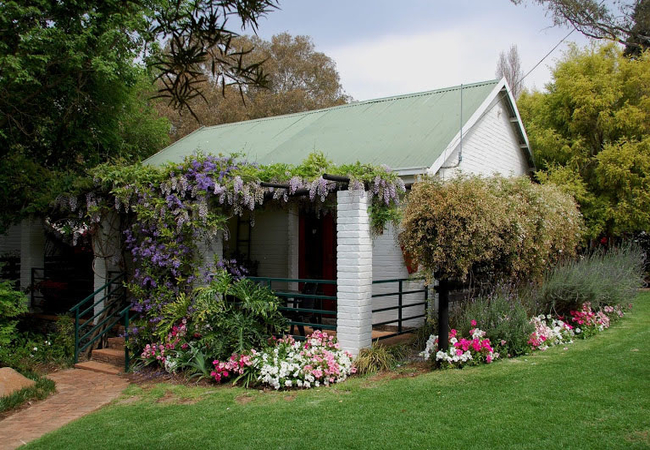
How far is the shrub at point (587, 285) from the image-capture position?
835 centimetres

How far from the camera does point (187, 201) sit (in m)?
7.89

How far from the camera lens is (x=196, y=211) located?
777cm

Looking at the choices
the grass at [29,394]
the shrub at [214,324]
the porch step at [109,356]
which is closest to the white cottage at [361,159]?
the shrub at [214,324]

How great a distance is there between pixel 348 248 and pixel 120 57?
6.34 m

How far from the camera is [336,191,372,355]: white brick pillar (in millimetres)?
6891

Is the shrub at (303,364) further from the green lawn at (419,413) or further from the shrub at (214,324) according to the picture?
the shrub at (214,324)

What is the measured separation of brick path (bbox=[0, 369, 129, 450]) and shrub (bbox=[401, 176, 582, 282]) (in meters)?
4.33

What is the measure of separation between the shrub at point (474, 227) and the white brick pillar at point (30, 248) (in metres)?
8.12

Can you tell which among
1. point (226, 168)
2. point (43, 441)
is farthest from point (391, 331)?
point (43, 441)

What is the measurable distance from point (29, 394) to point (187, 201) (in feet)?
10.6

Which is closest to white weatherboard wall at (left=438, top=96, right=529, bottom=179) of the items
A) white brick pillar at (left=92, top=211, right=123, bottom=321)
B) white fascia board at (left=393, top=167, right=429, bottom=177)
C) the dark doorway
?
white fascia board at (left=393, top=167, right=429, bottom=177)

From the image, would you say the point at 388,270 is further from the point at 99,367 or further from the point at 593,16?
the point at 593,16

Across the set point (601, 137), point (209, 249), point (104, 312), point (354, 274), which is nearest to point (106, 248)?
point (104, 312)

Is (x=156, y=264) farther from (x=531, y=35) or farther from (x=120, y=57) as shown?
(x=531, y=35)
